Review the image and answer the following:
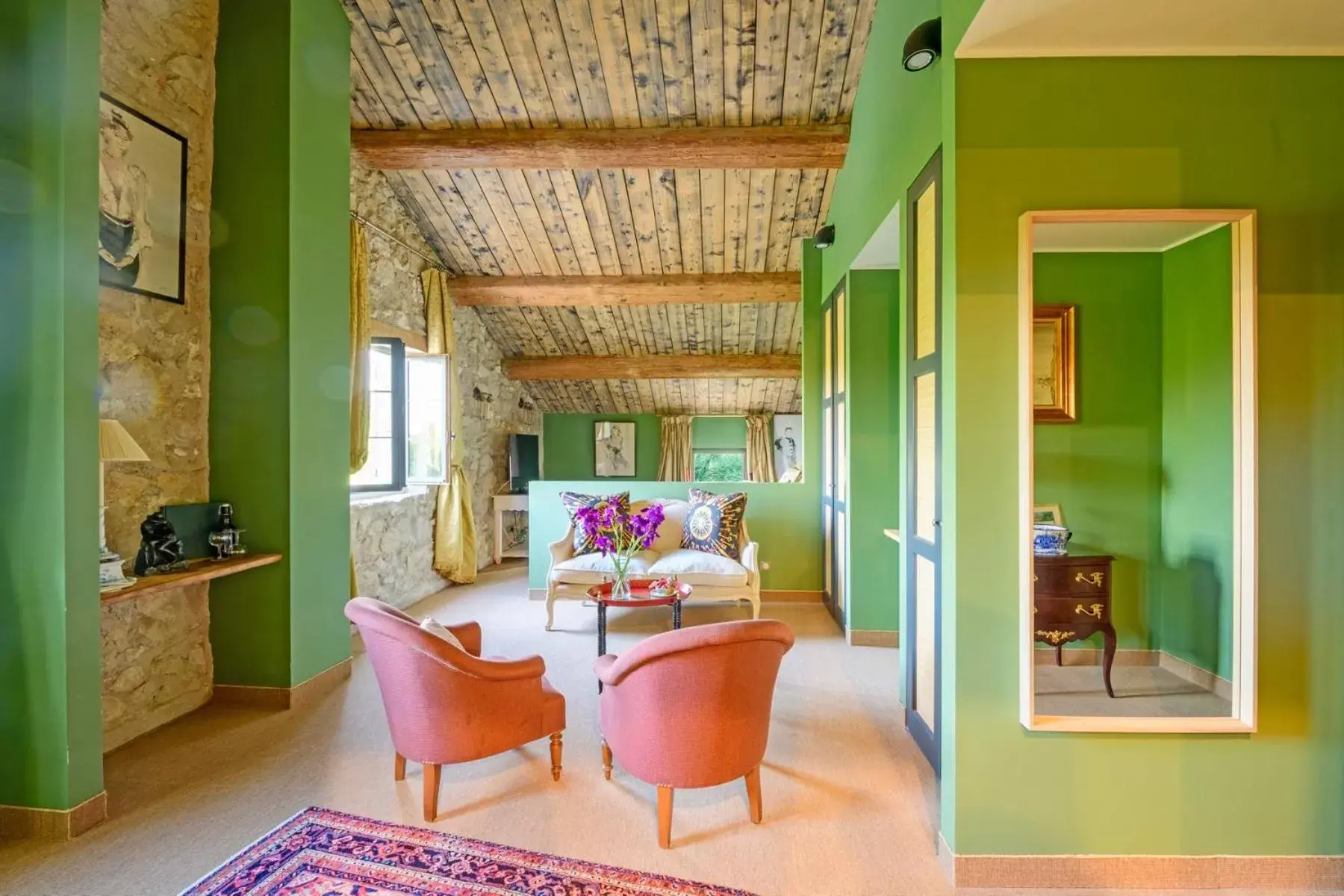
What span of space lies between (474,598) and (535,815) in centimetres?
351

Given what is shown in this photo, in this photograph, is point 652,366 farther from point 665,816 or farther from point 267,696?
point 665,816

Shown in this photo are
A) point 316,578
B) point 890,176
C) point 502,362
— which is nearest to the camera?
point 890,176

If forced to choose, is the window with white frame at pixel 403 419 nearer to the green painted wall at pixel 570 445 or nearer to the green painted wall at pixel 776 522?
the green painted wall at pixel 776 522

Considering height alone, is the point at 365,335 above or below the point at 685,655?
above

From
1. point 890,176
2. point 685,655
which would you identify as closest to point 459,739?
point 685,655

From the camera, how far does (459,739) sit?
2186mm

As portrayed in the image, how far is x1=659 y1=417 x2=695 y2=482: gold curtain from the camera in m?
9.77

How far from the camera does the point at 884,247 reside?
11.8ft

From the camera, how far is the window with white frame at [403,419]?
16.9 feet

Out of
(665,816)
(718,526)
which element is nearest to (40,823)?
(665,816)

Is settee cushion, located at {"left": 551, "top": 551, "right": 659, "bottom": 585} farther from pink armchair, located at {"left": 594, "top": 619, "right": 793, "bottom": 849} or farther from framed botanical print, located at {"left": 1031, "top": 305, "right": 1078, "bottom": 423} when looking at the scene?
framed botanical print, located at {"left": 1031, "top": 305, "right": 1078, "bottom": 423}

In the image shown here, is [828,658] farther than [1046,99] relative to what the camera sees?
Yes

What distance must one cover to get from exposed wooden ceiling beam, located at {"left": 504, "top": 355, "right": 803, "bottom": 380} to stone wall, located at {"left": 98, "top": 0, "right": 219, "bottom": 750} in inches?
183

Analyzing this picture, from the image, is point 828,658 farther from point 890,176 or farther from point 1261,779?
point 890,176
